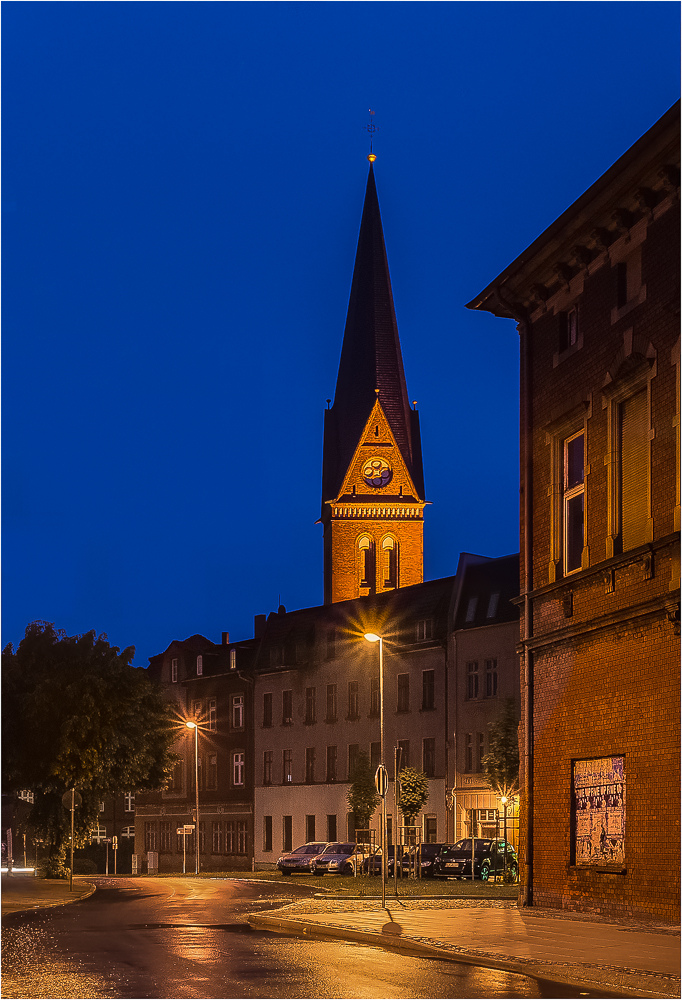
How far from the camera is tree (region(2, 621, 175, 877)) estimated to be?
152ft

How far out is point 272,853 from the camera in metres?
77.5

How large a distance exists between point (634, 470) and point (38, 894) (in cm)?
2474

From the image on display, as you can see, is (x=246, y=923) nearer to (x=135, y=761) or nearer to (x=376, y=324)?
(x=135, y=761)

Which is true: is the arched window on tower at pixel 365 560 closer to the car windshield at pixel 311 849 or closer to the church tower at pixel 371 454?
the church tower at pixel 371 454

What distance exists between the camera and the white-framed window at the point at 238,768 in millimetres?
81750

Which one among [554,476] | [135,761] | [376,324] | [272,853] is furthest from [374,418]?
[554,476]

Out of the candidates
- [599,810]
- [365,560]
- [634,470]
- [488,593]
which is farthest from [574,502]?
[365,560]

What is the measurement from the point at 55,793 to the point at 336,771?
27337 millimetres

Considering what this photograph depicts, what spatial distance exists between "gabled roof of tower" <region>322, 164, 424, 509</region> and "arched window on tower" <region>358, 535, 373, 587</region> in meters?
6.26

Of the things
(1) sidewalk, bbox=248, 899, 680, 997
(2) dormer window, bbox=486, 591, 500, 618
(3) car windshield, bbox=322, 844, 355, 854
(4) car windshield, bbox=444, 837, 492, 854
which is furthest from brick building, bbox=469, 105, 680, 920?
(2) dormer window, bbox=486, 591, 500, 618

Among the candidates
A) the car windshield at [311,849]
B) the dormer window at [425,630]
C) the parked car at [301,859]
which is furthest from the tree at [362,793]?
the parked car at [301,859]

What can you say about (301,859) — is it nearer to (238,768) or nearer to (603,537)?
(238,768)

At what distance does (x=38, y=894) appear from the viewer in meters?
39.3

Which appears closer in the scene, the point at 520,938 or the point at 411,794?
the point at 520,938
